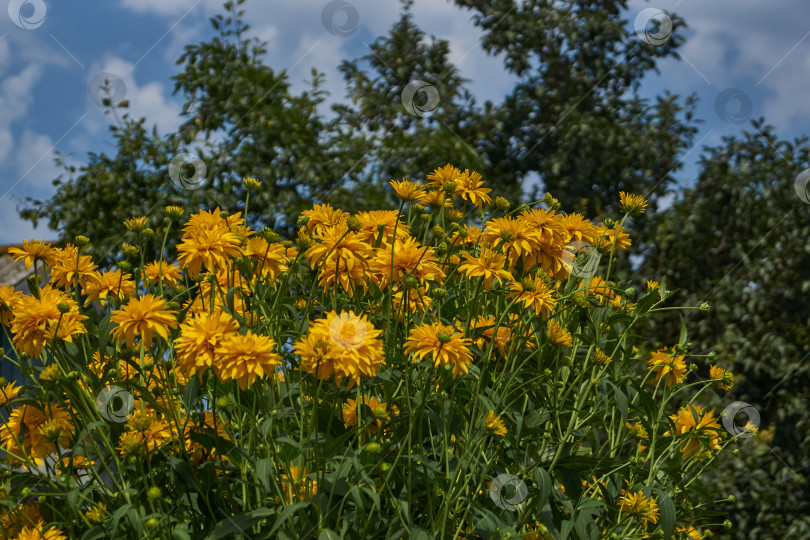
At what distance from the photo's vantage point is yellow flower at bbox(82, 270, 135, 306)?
1.72 metres

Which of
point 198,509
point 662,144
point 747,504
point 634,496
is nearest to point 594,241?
point 634,496

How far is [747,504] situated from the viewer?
13.1 feet

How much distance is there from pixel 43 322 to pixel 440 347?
73cm

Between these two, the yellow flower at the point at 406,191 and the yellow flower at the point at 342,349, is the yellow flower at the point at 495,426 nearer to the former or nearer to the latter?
the yellow flower at the point at 342,349

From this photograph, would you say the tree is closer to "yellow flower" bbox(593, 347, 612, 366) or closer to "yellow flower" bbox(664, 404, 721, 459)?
"yellow flower" bbox(664, 404, 721, 459)

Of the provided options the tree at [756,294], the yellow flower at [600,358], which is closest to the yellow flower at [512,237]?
the yellow flower at [600,358]

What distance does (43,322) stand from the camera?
57.2 inches

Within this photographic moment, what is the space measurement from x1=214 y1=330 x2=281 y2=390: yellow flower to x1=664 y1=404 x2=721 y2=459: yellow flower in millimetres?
1004

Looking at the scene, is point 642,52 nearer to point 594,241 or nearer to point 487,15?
point 487,15

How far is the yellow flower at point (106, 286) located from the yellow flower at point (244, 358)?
0.60 metres

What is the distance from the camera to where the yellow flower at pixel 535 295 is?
4.98 ft

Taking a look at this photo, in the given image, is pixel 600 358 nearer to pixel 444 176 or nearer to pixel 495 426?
pixel 495 426

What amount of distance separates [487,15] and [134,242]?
279 cm

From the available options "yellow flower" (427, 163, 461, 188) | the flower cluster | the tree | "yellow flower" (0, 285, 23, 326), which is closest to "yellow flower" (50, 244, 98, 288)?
the flower cluster
